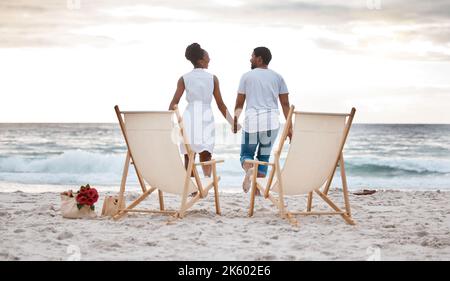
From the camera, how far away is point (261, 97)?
661 cm

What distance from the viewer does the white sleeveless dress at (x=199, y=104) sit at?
259 inches

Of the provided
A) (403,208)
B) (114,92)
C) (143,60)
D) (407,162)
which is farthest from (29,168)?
(403,208)

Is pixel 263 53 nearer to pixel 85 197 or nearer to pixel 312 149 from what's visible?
pixel 312 149

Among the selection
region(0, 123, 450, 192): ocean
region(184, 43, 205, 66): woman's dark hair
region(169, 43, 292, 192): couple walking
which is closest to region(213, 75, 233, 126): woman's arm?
region(169, 43, 292, 192): couple walking

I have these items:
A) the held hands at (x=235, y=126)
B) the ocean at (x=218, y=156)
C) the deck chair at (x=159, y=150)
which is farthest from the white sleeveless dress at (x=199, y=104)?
the ocean at (x=218, y=156)

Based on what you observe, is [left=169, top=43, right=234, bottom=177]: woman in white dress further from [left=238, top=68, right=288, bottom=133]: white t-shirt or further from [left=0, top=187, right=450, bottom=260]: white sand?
[left=0, top=187, right=450, bottom=260]: white sand

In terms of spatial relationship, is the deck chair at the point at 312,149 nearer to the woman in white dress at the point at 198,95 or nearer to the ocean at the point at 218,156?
the woman in white dress at the point at 198,95

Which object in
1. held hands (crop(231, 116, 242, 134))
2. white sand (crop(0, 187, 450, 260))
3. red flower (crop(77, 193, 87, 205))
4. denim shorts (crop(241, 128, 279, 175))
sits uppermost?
held hands (crop(231, 116, 242, 134))

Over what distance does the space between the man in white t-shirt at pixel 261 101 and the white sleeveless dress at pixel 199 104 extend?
1.04 feet

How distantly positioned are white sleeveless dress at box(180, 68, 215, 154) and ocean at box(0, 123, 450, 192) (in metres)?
4.92

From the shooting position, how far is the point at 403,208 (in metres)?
6.58

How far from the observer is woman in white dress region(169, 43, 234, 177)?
659 centimetres
